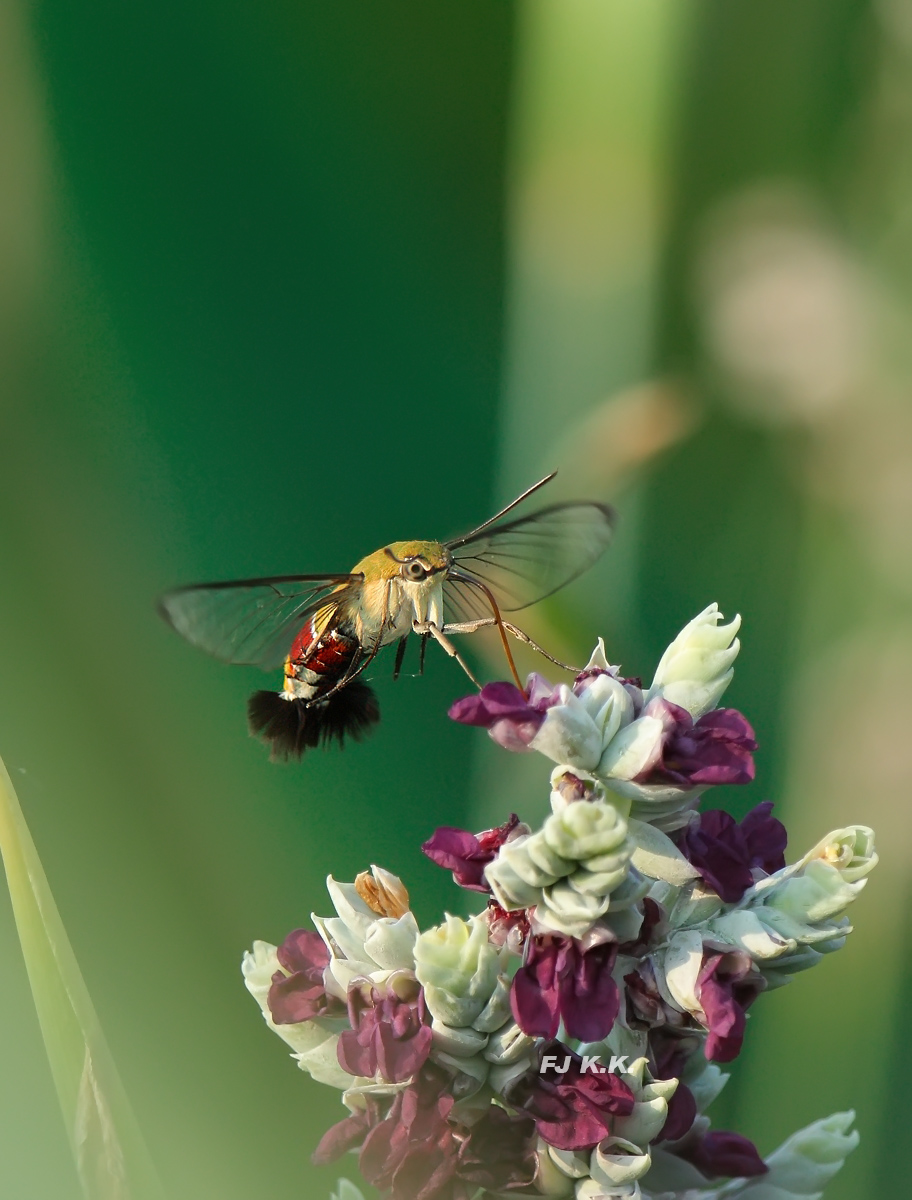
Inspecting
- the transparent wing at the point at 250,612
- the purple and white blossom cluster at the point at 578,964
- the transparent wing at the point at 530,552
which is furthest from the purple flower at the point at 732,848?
the transparent wing at the point at 250,612

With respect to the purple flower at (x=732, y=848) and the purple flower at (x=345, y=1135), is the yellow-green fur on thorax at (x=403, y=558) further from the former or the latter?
the purple flower at (x=345, y=1135)

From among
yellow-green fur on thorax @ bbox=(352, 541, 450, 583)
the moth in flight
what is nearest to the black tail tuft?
the moth in flight

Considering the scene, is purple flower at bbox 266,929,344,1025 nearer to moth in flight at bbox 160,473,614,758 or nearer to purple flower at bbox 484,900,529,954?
purple flower at bbox 484,900,529,954

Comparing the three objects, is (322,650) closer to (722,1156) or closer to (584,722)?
(584,722)

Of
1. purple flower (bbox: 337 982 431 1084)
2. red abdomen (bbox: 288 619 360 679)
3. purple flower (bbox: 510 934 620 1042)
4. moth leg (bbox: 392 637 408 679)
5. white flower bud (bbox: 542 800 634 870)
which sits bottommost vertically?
purple flower (bbox: 337 982 431 1084)

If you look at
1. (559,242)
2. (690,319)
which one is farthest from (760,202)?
(559,242)
